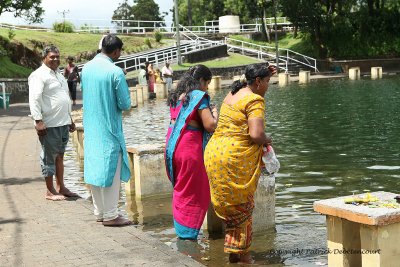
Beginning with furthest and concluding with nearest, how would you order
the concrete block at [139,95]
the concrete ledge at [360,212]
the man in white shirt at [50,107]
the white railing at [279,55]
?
the white railing at [279,55] < the concrete block at [139,95] < the man in white shirt at [50,107] < the concrete ledge at [360,212]

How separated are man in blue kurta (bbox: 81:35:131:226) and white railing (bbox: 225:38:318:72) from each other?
37573mm

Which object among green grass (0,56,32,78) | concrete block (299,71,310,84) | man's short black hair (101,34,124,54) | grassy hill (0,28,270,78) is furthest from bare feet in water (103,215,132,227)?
concrete block (299,71,310,84)

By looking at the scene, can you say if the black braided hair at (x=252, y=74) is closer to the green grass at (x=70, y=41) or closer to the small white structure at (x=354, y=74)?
the small white structure at (x=354, y=74)

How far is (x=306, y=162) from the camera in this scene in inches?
489

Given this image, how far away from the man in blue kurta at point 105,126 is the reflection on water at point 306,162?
781 mm

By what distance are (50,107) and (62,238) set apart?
213 centimetres

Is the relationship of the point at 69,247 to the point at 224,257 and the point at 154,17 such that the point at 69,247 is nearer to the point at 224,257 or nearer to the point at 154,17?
the point at 224,257

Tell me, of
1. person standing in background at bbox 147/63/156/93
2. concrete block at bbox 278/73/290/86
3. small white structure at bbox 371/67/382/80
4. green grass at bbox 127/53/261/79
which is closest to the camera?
person standing in background at bbox 147/63/156/93

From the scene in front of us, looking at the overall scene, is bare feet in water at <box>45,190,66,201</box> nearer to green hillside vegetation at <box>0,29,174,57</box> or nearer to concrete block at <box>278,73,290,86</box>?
concrete block at <box>278,73,290,86</box>

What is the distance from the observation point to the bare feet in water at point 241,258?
20.4 feet

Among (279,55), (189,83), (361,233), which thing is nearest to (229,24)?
(279,55)

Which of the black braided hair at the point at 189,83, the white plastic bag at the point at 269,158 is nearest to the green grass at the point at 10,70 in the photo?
the black braided hair at the point at 189,83

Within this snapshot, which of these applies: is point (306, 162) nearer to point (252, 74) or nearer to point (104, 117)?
point (104, 117)

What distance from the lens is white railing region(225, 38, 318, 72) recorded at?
4644 centimetres
